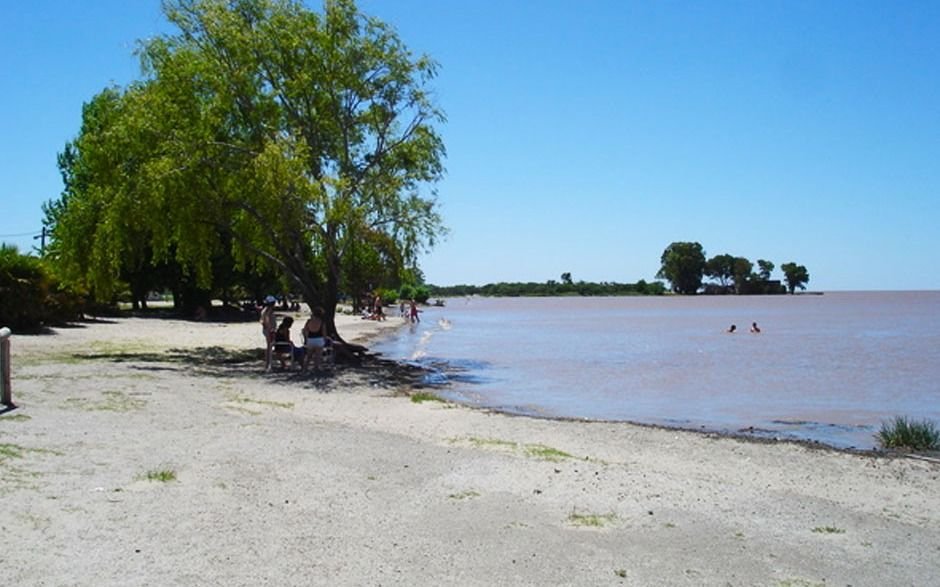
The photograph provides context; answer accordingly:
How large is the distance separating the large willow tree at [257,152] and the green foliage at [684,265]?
16363cm

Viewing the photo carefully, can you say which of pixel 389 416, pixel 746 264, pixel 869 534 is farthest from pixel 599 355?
pixel 746 264

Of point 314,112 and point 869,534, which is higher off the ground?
point 314,112

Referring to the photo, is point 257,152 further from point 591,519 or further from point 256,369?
point 591,519

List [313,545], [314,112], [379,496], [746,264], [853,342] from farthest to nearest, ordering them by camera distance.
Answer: [746,264] < [853,342] < [314,112] < [379,496] < [313,545]

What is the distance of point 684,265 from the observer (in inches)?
7259

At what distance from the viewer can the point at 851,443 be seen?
15586mm

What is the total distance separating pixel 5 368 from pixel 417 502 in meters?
6.65

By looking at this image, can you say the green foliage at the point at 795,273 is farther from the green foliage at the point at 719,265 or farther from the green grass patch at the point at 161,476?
the green grass patch at the point at 161,476

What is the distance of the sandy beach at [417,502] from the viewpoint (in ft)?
21.0

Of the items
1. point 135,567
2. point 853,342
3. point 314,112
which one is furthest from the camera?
point 853,342

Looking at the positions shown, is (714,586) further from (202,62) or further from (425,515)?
(202,62)

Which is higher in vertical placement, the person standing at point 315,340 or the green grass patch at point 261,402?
the person standing at point 315,340

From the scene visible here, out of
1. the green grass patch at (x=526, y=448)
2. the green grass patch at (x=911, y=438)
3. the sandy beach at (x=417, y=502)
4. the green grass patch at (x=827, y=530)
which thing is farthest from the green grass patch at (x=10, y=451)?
the green grass patch at (x=911, y=438)

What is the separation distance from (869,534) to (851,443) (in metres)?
8.13
